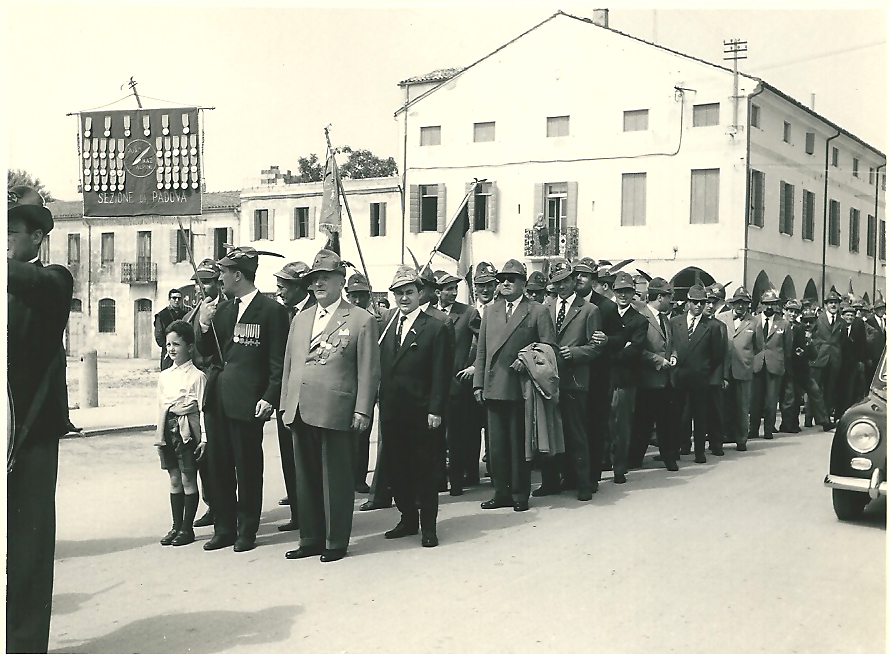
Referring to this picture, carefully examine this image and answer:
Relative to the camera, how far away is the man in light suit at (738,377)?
41.4 ft

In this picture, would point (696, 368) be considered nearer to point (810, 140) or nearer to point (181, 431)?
point (181, 431)

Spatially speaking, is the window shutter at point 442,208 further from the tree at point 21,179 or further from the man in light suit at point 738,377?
the tree at point 21,179

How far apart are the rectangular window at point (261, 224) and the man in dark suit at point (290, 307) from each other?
88.4 feet

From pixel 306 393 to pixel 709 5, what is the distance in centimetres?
364

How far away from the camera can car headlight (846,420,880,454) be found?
288 inches

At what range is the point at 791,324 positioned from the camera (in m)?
14.9

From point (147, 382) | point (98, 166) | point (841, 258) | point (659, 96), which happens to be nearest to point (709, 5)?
point (98, 166)

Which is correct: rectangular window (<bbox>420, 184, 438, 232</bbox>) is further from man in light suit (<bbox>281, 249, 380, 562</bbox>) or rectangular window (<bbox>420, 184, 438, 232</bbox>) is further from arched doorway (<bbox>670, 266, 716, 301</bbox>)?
man in light suit (<bbox>281, 249, 380, 562</bbox>)

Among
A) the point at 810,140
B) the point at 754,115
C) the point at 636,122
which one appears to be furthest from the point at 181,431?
the point at 754,115

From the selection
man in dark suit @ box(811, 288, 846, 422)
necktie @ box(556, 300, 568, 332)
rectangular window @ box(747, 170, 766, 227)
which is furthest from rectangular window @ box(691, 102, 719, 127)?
necktie @ box(556, 300, 568, 332)

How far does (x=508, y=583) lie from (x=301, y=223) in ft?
96.8

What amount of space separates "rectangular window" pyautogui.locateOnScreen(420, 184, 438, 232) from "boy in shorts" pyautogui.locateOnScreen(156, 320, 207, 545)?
70.6 feet

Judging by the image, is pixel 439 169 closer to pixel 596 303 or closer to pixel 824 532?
pixel 596 303

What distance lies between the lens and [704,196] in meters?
28.0
